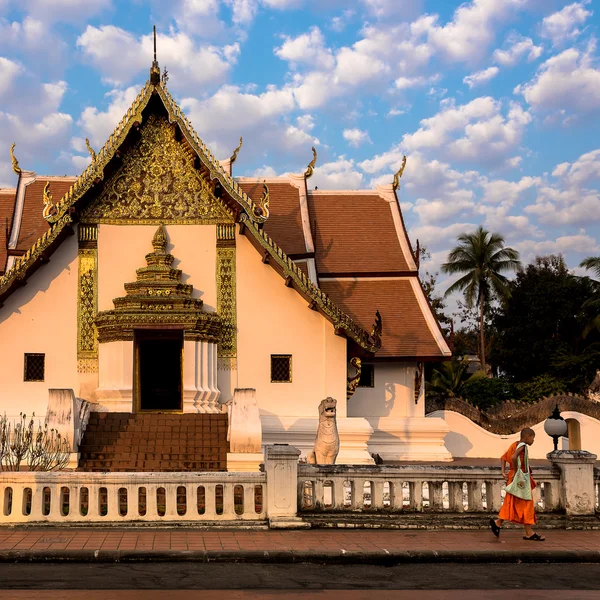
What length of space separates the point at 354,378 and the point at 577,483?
23.2 ft

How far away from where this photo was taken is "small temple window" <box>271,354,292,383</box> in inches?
688

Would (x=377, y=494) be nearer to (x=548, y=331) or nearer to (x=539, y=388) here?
(x=539, y=388)

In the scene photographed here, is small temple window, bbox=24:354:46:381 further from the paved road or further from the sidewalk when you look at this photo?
the paved road

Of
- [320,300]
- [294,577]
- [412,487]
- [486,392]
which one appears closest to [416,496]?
[412,487]

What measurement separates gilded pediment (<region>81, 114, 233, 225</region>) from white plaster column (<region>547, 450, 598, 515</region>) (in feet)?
28.7

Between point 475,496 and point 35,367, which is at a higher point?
point 35,367

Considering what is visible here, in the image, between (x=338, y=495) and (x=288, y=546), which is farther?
(x=338, y=495)

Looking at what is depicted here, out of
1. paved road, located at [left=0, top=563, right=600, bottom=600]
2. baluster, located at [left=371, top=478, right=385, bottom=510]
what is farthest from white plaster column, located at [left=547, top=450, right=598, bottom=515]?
baluster, located at [left=371, top=478, right=385, bottom=510]

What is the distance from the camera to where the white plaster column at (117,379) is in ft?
54.4

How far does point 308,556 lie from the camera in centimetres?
880

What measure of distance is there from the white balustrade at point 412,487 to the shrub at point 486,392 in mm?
22743

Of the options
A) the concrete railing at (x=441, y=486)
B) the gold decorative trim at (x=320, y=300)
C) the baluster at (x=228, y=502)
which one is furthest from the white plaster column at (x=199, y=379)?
the baluster at (x=228, y=502)

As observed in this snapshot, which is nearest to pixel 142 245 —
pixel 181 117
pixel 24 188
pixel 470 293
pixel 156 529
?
pixel 181 117

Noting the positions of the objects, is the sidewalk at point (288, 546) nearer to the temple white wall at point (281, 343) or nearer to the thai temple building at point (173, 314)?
the thai temple building at point (173, 314)
